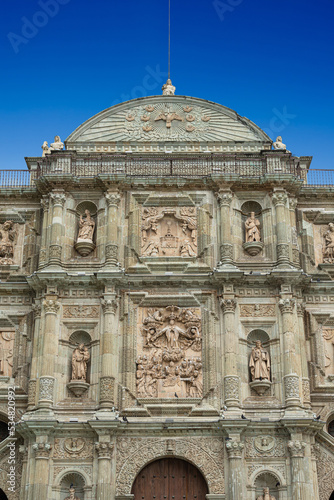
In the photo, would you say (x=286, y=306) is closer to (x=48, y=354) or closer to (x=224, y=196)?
(x=224, y=196)

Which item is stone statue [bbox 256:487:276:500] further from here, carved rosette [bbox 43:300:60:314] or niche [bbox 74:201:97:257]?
niche [bbox 74:201:97:257]

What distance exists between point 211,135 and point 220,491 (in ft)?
35.9

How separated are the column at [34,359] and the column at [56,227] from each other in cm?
134

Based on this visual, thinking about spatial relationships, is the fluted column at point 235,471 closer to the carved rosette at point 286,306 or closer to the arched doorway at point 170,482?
the arched doorway at point 170,482

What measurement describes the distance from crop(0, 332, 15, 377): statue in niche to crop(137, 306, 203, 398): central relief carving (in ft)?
12.0

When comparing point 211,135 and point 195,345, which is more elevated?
point 211,135

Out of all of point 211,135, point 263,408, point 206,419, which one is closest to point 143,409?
point 206,419

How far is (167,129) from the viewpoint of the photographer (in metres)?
25.3

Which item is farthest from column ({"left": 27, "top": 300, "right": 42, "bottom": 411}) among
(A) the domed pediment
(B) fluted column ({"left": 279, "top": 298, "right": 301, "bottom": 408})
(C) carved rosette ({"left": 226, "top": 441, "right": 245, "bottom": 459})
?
(B) fluted column ({"left": 279, "top": 298, "right": 301, "bottom": 408})

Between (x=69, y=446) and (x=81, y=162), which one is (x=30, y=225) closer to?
Result: (x=81, y=162)

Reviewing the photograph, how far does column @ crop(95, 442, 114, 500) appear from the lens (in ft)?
65.1

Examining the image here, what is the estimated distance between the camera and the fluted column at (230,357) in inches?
821

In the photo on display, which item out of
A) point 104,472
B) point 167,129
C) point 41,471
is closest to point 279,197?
point 167,129

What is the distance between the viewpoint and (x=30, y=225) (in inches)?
945
